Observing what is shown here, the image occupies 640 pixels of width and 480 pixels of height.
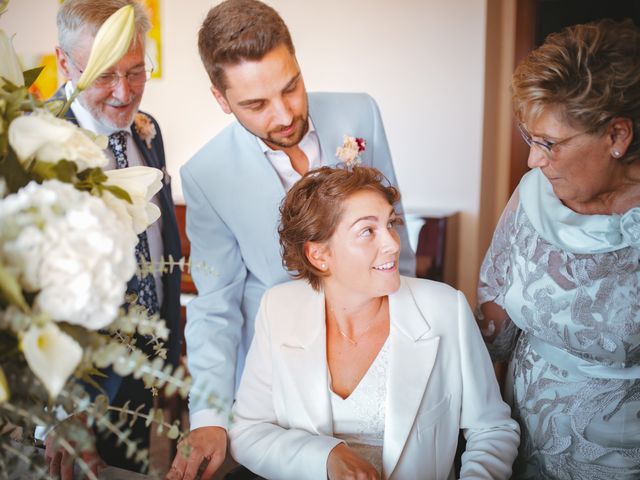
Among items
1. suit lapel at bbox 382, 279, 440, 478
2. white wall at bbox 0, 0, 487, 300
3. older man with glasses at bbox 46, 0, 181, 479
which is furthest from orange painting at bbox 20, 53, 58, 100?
suit lapel at bbox 382, 279, 440, 478

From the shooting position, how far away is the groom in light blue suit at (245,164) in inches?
69.1

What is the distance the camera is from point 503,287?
172 centimetres

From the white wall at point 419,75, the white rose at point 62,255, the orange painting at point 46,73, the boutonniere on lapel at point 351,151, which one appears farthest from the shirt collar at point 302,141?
the orange painting at point 46,73

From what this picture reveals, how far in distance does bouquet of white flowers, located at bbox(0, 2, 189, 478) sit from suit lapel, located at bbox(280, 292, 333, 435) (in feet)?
2.76

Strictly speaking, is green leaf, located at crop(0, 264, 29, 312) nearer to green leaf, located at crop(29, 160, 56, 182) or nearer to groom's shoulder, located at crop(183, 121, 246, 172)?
green leaf, located at crop(29, 160, 56, 182)

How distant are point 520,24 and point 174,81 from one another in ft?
7.30

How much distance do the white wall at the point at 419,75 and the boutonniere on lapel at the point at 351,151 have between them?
79.2 inches

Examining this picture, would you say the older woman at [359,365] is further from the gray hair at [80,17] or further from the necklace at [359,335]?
the gray hair at [80,17]

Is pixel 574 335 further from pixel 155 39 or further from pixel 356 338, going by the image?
pixel 155 39

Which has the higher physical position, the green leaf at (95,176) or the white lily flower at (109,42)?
the white lily flower at (109,42)

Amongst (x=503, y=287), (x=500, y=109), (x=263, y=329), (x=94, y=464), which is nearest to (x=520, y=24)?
(x=500, y=109)

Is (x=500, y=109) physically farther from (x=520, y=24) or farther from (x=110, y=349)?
(x=110, y=349)

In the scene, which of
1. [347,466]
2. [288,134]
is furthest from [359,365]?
[288,134]

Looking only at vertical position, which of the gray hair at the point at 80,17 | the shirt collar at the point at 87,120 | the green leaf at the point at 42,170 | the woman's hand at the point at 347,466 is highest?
the gray hair at the point at 80,17
